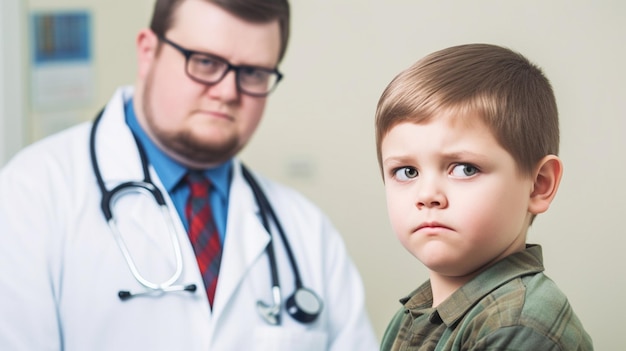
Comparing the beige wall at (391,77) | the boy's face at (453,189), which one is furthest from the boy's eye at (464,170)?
the beige wall at (391,77)

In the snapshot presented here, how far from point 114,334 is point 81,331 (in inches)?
1.9

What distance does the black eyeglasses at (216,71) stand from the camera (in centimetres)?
116

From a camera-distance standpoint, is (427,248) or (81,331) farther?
(81,331)

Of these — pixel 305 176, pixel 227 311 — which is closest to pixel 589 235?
pixel 227 311

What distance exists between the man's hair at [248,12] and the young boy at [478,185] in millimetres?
776

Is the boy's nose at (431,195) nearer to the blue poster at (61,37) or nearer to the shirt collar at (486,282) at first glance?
the shirt collar at (486,282)

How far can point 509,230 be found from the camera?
399 millimetres

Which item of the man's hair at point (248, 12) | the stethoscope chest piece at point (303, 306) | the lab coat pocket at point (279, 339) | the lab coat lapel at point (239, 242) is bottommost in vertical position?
the lab coat pocket at point (279, 339)

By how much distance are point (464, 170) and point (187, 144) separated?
847mm

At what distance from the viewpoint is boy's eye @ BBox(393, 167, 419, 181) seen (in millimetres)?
395

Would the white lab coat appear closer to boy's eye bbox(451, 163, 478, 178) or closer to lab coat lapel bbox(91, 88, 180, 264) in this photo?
lab coat lapel bbox(91, 88, 180, 264)

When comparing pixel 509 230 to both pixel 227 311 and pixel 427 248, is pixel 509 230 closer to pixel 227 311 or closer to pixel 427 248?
pixel 427 248

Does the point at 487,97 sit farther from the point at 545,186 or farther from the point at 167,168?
the point at 167,168

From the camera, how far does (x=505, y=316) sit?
374 millimetres
